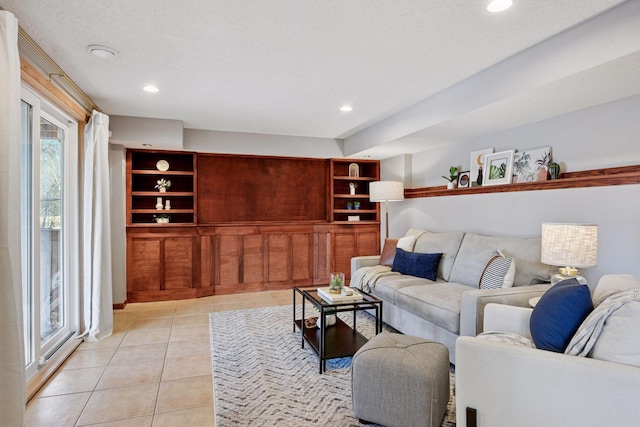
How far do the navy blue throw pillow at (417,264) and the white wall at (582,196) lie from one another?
0.75 metres

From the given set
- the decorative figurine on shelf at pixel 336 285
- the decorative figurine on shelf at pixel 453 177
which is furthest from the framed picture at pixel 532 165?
the decorative figurine on shelf at pixel 336 285

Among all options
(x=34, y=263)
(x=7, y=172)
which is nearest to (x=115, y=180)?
(x=34, y=263)

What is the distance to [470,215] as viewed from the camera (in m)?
4.17

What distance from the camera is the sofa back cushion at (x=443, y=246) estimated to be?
12.3 feet

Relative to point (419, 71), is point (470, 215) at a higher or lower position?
lower

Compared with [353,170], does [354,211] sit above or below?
below

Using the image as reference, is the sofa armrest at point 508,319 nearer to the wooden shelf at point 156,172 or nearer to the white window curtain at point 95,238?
the white window curtain at point 95,238

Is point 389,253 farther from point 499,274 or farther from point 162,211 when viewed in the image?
point 162,211

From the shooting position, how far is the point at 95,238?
3.50m

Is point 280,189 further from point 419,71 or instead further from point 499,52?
point 499,52

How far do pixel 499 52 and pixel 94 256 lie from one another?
13.4 ft

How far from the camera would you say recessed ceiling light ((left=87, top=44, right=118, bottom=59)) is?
8.16ft

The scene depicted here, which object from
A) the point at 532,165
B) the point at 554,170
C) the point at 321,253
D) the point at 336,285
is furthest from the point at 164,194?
the point at 554,170

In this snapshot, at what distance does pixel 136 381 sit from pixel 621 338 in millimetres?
2965
